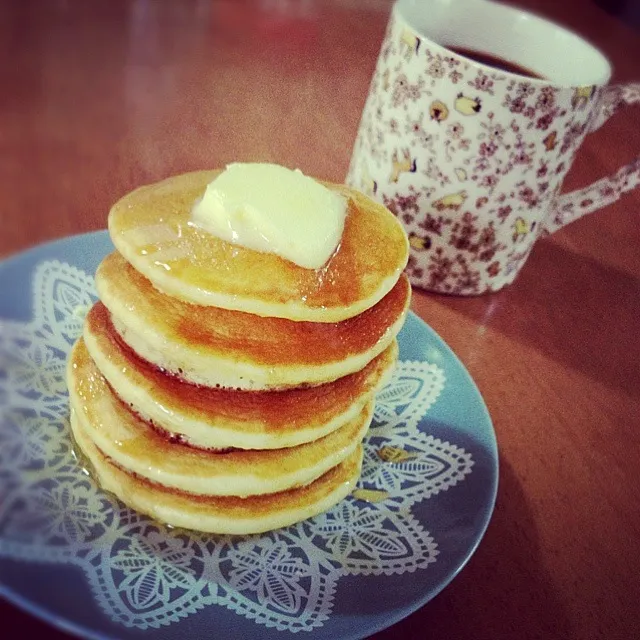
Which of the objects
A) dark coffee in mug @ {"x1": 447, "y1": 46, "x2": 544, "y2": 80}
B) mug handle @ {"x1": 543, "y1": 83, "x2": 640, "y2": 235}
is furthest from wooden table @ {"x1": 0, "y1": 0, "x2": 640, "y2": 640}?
dark coffee in mug @ {"x1": 447, "y1": 46, "x2": 544, "y2": 80}

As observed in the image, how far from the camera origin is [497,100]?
2.30 ft

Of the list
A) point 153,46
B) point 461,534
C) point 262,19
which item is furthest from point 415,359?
point 262,19

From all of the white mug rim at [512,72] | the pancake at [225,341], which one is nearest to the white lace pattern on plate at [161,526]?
the pancake at [225,341]

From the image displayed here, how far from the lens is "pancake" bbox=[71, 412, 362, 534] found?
56 cm

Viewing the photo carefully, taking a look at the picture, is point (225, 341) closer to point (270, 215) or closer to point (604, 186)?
point (270, 215)

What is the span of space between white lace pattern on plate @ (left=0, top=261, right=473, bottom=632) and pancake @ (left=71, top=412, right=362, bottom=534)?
0.04 feet

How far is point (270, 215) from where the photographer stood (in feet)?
1.74

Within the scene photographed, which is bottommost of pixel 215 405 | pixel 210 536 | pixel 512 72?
pixel 210 536

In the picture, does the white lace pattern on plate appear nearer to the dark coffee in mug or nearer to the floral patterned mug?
the floral patterned mug

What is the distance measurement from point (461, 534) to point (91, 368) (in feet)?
1.22

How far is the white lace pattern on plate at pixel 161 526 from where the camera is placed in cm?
49

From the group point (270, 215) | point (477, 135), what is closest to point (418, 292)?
point (477, 135)

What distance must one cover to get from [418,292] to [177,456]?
0.45 m

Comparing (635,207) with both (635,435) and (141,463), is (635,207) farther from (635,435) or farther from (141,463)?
(141,463)
